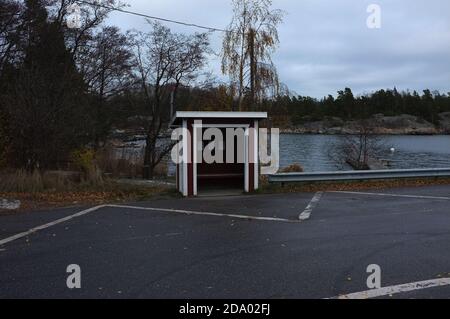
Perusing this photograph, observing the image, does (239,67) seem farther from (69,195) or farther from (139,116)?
(69,195)

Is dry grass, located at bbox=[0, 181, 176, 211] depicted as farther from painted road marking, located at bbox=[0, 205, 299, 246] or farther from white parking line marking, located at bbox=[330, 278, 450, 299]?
white parking line marking, located at bbox=[330, 278, 450, 299]

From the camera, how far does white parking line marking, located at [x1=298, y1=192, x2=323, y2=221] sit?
9945 millimetres

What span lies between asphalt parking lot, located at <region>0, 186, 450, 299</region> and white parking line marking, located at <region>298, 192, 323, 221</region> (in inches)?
1.8

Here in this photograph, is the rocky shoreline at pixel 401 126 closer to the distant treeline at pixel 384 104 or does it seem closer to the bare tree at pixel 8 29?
the distant treeline at pixel 384 104

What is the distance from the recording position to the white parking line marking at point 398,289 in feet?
16.3

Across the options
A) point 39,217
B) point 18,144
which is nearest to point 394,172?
point 39,217

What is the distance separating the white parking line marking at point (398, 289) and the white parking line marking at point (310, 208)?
14.4ft

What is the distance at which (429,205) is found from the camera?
1155 centimetres

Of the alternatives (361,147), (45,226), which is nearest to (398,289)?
(45,226)

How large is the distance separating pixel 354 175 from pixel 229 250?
33.7ft

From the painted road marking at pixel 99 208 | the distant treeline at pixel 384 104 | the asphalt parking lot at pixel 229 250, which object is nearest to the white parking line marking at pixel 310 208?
the asphalt parking lot at pixel 229 250

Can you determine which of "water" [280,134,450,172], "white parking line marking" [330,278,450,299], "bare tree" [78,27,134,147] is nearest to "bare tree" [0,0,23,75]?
"bare tree" [78,27,134,147]

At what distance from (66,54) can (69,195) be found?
44.4ft
